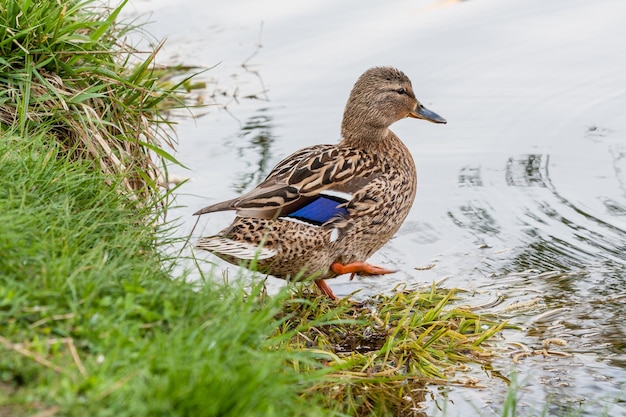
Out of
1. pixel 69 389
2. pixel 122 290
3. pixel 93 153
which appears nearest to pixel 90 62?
pixel 93 153

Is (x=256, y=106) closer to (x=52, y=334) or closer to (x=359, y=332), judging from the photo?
(x=359, y=332)

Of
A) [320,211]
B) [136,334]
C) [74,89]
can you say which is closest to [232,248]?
[320,211]

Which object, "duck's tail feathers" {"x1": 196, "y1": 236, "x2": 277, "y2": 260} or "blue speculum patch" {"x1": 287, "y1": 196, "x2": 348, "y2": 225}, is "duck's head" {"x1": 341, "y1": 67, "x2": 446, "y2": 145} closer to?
"blue speculum patch" {"x1": 287, "y1": 196, "x2": 348, "y2": 225}

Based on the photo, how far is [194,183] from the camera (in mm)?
6934

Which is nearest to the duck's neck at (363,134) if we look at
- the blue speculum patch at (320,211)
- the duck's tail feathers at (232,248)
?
the blue speculum patch at (320,211)

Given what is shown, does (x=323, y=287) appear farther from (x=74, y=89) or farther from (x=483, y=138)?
(x=483, y=138)

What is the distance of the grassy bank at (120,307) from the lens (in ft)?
9.13

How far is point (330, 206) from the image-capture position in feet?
16.7

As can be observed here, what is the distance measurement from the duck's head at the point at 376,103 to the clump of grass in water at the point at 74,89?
3.70 ft

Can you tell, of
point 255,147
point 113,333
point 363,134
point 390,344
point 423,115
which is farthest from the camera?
point 255,147

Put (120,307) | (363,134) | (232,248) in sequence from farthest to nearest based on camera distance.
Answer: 1. (363,134)
2. (232,248)
3. (120,307)

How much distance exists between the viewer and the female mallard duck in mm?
4898

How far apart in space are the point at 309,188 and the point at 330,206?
146 millimetres

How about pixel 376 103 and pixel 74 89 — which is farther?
pixel 376 103
